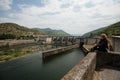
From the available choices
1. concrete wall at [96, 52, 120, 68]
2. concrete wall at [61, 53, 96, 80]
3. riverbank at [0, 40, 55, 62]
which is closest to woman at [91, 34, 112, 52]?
concrete wall at [96, 52, 120, 68]

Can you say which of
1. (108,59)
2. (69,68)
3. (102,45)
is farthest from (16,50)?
(102,45)

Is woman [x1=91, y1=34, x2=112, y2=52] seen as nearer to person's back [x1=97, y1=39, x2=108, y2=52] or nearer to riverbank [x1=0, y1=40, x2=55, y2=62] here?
person's back [x1=97, y1=39, x2=108, y2=52]

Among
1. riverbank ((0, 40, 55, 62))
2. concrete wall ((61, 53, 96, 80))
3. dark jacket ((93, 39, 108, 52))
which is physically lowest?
riverbank ((0, 40, 55, 62))

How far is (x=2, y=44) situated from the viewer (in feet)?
295

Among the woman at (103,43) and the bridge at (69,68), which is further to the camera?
the woman at (103,43)

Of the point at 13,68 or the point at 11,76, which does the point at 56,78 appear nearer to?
the point at 11,76

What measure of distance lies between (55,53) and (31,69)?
21.5 metres

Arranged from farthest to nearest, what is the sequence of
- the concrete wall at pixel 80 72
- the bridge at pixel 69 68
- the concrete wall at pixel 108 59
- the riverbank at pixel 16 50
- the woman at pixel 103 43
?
the riverbank at pixel 16 50, the concrete wall at pixel 108 59, the woman at pixel 103 43, the bridge at pixel 69 68, the concrete wall at pixel 80 72

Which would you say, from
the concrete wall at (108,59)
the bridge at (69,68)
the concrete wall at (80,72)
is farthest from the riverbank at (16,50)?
the concrete wall at (80,72)

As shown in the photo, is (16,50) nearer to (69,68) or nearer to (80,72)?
(69,68)

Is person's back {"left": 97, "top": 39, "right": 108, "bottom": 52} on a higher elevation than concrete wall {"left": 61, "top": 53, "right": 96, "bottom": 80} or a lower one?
higher

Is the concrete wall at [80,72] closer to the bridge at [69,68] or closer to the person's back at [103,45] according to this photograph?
the bridge at [69,68]

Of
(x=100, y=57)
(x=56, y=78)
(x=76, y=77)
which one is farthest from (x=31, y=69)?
(x=76, y=77)

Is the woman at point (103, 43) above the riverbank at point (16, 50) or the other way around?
above
